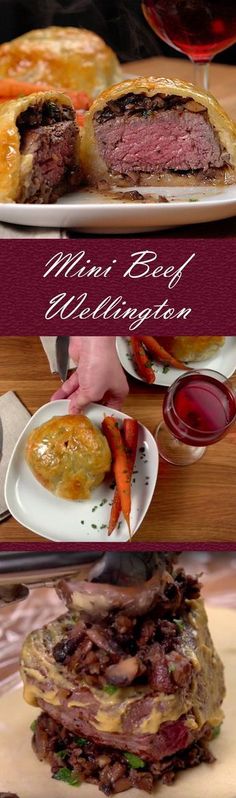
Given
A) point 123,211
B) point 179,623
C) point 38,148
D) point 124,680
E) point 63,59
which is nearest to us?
point 123,211

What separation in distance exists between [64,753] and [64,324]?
74cm

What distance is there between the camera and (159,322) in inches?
40.8

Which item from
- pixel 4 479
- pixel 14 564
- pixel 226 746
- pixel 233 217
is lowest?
pixel 226 746

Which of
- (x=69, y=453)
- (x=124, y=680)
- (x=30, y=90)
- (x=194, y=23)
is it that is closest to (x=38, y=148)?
(x=30, y=90)

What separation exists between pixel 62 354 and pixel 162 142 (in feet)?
0.82

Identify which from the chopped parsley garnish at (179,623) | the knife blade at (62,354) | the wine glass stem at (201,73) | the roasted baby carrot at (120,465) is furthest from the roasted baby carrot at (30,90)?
the chopped parsley garnish at (179,623)

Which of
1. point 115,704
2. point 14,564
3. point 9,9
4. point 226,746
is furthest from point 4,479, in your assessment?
point 226,746

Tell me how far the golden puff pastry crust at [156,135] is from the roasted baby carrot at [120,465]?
0.29 metres

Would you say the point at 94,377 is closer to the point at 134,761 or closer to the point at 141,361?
the point at 141,361

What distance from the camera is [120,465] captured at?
1153 mm

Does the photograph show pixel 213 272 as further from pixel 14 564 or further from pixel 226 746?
pixel 226 746

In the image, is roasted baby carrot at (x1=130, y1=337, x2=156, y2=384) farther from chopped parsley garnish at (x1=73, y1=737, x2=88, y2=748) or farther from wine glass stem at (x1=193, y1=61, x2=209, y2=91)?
chopped parsley garnish at (x1=73, y1=737, x2=88, y2=748)

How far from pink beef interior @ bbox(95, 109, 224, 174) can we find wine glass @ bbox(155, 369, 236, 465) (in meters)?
0.24

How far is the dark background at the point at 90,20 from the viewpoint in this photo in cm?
108
